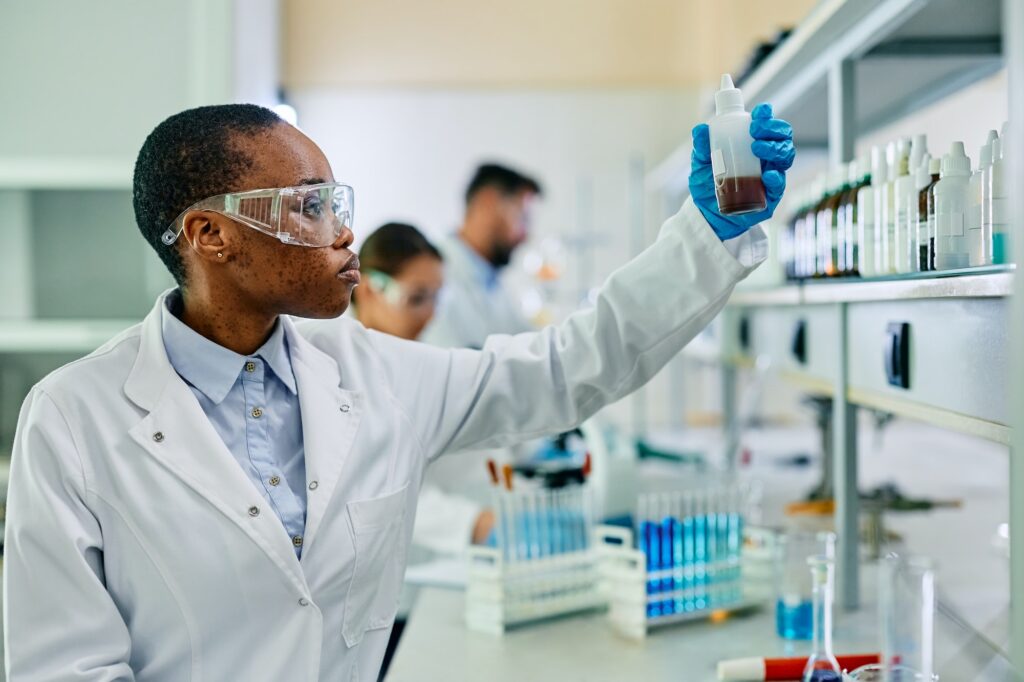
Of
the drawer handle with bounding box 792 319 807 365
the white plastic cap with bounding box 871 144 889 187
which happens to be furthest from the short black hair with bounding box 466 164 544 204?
the white plastic cap with bounding box 871 144 889 187

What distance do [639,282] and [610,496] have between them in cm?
110

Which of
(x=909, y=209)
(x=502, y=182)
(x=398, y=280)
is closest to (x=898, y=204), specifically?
(x=909, y=209)

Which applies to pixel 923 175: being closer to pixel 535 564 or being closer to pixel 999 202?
pixel 999 202

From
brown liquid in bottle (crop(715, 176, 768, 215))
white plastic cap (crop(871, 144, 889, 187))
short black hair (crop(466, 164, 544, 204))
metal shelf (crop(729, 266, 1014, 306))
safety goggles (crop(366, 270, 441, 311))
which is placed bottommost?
metal shelf (crop(729, 266, 1014, 306))

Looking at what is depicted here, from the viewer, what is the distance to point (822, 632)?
129 cm

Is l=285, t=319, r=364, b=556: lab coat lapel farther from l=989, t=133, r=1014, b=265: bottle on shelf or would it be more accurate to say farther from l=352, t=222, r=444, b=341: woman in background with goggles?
l=352, t=222, r=444, b=341: woman in background with goggles

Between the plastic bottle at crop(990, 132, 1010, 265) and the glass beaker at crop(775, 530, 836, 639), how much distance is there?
0.56 meters

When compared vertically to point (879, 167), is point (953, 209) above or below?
below

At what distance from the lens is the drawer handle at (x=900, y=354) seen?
4.58 feet

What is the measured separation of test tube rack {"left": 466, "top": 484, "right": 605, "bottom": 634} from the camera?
1553mm

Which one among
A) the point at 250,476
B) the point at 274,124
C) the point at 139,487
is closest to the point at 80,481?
the point at 139,487

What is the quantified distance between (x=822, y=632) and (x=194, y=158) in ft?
3.48

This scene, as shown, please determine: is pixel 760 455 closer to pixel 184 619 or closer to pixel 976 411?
pixel 976 411

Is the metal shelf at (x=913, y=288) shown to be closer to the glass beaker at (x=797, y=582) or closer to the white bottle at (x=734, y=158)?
the white bottle at (x=734, y=158)
